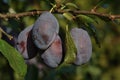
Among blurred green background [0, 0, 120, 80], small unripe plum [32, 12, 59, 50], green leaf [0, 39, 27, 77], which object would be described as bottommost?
blurred green background [0, 0, 120, 80]

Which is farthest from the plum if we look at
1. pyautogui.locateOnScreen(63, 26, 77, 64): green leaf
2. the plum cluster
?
pyautogui.locateOnScreen(63, 26, 77, 64): green leaf

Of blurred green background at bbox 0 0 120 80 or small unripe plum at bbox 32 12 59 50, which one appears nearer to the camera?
small unripe plum at bbox 32 12 59 50

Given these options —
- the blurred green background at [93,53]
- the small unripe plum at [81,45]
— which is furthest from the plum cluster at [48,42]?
the blurred green background at [93,53]

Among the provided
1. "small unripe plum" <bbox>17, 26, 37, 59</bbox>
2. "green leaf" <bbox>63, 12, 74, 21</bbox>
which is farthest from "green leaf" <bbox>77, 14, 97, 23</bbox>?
"small unripe plum" <bbox>17, 26, 37, 59</bbox>

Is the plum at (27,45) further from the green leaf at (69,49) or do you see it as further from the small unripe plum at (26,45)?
the green leaf at (69,49)

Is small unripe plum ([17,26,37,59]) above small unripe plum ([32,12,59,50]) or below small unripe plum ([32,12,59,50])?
below

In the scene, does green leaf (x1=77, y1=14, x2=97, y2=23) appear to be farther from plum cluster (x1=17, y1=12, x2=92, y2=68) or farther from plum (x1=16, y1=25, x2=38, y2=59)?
plum (x1=16, y1=25, x2=38, y2=59)

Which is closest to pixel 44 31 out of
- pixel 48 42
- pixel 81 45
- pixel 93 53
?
pixel 48 42

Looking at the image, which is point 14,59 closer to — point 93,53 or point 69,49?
point 69,49
